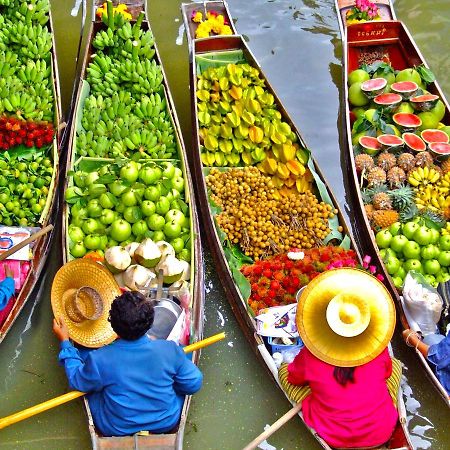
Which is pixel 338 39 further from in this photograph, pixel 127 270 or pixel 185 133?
pixel 127 270

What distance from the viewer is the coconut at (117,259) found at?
4.14 meters

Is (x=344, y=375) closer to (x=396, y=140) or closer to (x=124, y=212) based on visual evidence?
(x=124, y=212)

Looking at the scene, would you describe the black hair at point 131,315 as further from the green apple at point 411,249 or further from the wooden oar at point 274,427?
the green apple at point 411,249

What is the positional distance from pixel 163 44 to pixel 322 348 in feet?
15.8

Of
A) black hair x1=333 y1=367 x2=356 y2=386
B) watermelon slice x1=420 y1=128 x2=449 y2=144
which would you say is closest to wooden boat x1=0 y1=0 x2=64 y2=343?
black hair x1=333 y1=367 x2=356 y2=386

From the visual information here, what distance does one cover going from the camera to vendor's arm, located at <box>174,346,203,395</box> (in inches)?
127

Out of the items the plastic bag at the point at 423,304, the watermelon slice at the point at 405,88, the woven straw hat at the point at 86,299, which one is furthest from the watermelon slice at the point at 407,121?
the woven straw hat at the point at 86,299

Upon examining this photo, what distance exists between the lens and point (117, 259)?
13.6ft

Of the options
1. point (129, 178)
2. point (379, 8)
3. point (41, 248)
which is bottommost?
point (41, 248)

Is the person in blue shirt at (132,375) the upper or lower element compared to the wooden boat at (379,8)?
lower

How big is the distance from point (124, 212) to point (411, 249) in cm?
218

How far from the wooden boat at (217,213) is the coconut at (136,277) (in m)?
0.60

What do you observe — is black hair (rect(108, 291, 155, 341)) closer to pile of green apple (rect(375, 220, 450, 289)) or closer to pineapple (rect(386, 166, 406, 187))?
pile of green apple (rect(375, 220, 450, 289))

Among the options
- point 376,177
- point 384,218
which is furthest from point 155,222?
point 376,177
